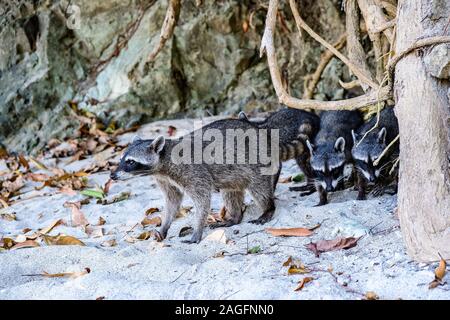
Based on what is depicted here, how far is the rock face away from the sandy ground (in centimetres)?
283

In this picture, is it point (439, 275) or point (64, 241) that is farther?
point (64, 241)

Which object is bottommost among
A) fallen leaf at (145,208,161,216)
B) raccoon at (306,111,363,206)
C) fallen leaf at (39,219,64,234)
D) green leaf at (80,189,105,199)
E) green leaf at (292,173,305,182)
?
fallen leaf at (39,219,64,234)

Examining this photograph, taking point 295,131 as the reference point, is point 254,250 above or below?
below

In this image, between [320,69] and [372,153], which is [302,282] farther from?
[320,69]

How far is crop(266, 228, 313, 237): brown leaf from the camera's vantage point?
15.6 ft

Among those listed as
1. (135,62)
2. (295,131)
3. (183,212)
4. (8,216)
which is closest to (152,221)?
(183,212)

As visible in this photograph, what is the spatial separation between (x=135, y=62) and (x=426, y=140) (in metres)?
5.18

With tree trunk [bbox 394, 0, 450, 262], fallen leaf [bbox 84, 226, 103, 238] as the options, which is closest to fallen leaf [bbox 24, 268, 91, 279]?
fallen leaf [bbox 84, 226, 103, 238]

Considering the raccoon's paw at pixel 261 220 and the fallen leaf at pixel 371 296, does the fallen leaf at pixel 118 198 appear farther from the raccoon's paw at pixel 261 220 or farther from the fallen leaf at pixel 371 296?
the fallen leaf at pixel 371 296

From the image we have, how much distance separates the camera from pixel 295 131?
6.32m

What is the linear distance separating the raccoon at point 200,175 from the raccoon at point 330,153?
0.41 metres

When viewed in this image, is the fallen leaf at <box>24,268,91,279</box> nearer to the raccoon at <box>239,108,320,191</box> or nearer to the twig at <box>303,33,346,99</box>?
the raccoon at <box>239,108,320,191</box>

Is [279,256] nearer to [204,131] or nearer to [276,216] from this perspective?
[276,216]
